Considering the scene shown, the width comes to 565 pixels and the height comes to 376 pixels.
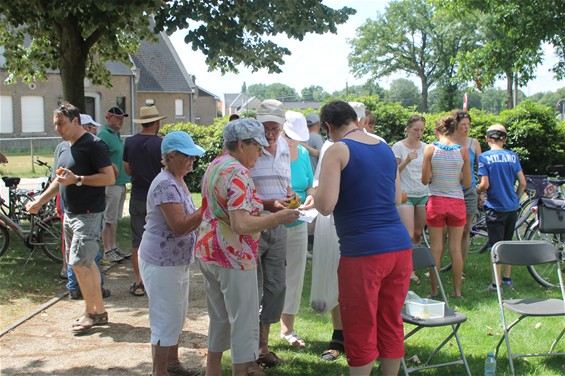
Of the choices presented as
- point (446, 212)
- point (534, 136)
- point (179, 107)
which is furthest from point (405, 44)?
point (446, 212)

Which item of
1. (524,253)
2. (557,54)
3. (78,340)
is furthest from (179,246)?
(557,54)

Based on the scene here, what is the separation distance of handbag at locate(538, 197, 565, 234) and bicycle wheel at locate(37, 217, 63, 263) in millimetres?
6081

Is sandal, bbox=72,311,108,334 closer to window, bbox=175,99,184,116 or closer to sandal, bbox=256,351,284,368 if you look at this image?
sandal, bbox=256,351,284,368

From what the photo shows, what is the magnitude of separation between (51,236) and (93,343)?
132 inches

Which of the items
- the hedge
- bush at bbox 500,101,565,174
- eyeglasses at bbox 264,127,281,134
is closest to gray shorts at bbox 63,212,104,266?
eyeglasses at bbox 264,127,281,134

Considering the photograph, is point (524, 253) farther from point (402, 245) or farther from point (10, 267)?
point (10, 267)

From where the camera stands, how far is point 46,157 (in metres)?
28.8

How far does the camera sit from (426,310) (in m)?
4.48

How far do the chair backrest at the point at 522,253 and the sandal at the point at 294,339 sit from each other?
1.77m

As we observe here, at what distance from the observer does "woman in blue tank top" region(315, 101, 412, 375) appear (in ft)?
11.9

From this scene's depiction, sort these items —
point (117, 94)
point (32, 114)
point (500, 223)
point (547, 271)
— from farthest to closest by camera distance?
point (117, 94)
point (32, 114)
point (547, 271)
point (500, 223)

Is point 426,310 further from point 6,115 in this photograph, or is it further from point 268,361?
point 6,115

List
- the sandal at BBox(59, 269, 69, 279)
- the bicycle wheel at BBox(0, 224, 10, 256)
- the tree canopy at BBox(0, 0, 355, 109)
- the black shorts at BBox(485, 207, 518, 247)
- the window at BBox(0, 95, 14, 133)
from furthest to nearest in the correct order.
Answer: the window at BBox(0, 95, 14, 133), the tree canopy at BBox(0, 0, 355, 109), the bicycle wheel at BBox(0, 224, 10, 256), the sandal at BBox(59, 269, 69, 279), the black shorts at BBox(485, 207, 518, 247)

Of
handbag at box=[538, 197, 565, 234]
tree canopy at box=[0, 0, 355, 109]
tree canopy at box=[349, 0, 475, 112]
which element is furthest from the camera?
tree canopy at box=[349, 0, 475, 112]
